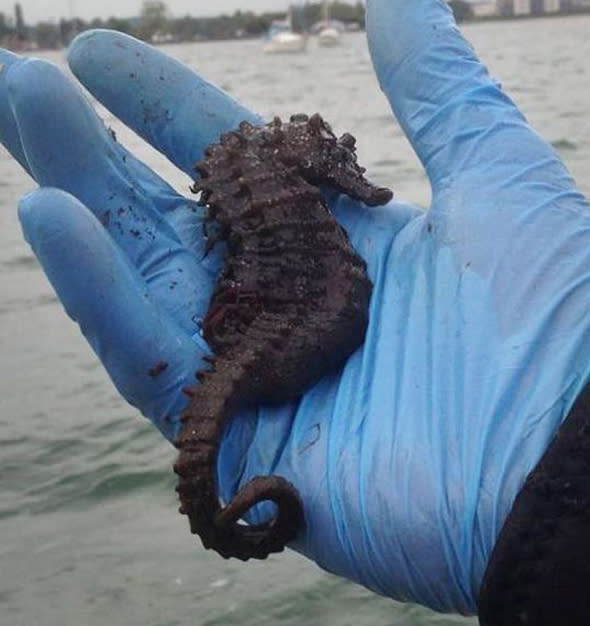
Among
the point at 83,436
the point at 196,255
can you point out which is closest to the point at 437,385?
the point at 196,255

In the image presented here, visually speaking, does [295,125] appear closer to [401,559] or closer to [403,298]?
[403,298]

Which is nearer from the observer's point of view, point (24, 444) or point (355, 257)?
point (355, 257)

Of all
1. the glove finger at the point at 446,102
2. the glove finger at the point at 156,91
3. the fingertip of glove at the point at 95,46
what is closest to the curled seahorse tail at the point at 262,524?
the glove finger at the point at 446,102

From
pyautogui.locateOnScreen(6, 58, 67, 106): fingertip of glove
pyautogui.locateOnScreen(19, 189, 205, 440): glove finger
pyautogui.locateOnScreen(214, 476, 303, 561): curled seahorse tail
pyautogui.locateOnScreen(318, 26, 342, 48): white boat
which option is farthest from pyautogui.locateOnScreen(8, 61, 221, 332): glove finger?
pyautogui.locateOnScreen(318, 26, 342, 48): white boat

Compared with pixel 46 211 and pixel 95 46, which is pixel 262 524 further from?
pixel 95 46

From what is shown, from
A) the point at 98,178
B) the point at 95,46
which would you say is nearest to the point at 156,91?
the point at 95,46

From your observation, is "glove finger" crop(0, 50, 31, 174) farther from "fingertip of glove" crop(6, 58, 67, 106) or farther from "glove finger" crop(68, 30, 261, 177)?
"glove finger" crop(68, 30, 261, 177)

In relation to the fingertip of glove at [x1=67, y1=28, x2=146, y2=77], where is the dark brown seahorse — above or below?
below
